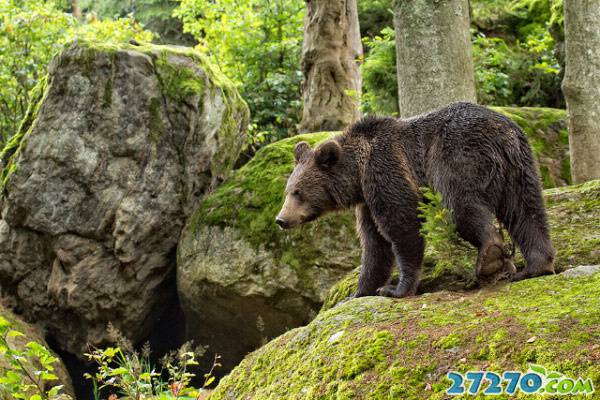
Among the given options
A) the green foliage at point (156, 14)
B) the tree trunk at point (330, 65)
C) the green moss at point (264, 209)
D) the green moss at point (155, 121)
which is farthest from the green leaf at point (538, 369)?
the green foliage at point (156, 14)

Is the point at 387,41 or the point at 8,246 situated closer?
the point at 8,246

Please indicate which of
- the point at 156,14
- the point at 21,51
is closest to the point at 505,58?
the point at 21,51

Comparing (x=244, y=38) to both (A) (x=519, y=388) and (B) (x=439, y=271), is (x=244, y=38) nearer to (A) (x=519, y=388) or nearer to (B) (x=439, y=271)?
(B) (x=439, y=271)

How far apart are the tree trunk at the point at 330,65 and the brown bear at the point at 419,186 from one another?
609cm

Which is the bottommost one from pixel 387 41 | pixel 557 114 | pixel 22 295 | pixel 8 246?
pixel 22 295

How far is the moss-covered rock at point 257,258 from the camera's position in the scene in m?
7.91

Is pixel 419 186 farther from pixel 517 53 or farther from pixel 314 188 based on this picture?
pixel 517 53

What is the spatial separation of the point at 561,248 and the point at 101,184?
578 cm

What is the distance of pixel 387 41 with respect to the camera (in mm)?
10805

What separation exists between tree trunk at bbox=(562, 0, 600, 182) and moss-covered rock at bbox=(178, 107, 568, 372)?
3.26ft

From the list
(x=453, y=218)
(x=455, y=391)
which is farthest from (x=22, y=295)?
A: (x=455, y=391)

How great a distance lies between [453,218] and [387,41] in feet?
21.9

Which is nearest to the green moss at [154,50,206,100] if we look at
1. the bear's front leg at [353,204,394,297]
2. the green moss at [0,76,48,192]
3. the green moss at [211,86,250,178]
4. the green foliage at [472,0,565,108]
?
the green moss at [211,86,250,178]

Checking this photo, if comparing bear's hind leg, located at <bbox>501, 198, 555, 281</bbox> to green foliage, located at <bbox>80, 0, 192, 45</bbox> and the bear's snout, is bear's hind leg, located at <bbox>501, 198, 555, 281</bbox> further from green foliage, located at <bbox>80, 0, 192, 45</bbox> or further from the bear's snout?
green foliage, located at <bbox>80, 0, 192, 45</bbox>
